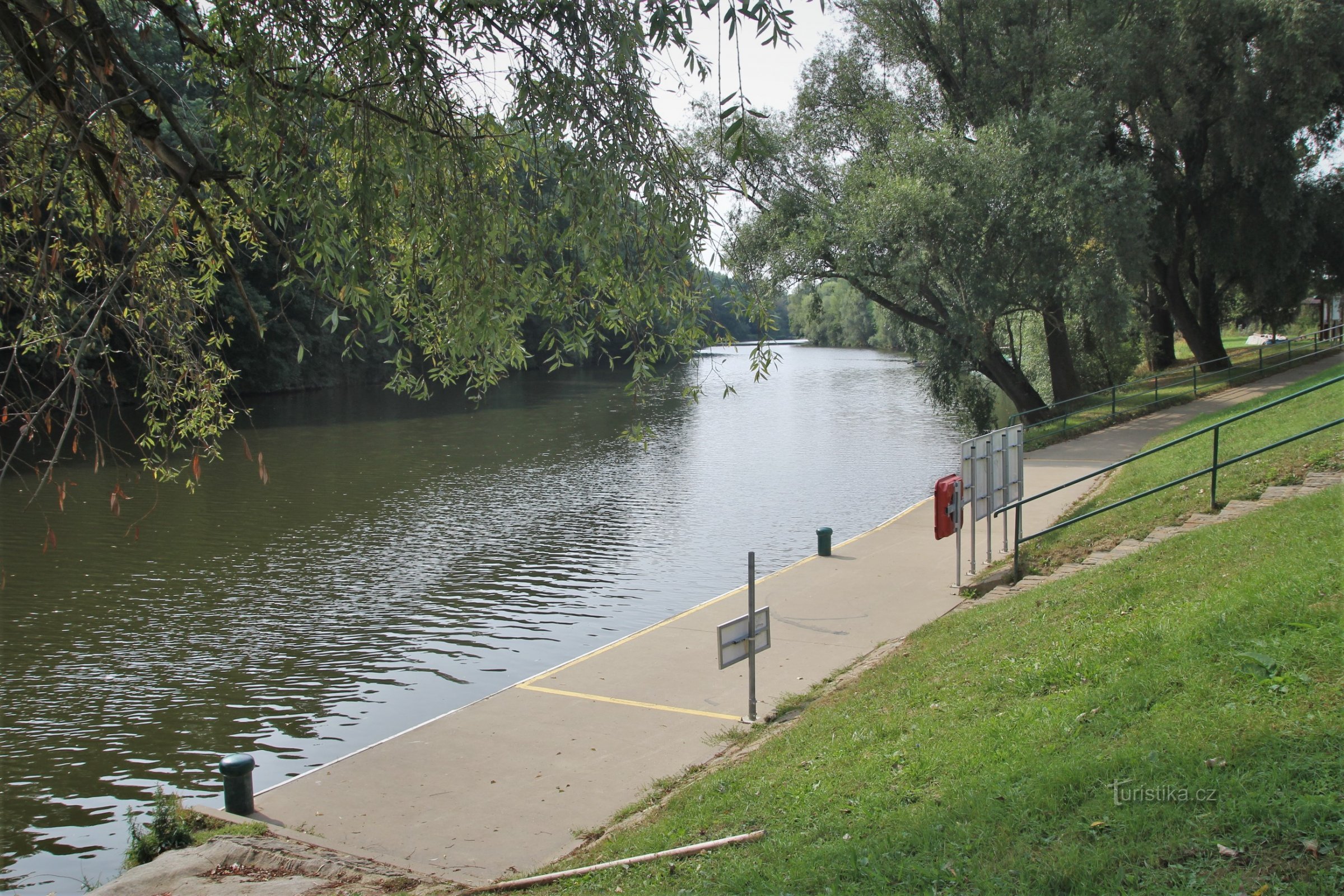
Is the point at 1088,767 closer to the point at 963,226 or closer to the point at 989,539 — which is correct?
the point at 989,539

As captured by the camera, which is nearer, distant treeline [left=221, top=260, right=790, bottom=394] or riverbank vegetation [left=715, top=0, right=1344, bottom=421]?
riverbank vegetation [left=715, top=0, right=1344, bottom=421]

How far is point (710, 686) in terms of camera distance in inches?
412

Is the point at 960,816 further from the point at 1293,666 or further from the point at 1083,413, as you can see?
the point at 1083,413

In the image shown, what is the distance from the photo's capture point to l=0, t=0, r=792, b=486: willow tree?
20.2 ft

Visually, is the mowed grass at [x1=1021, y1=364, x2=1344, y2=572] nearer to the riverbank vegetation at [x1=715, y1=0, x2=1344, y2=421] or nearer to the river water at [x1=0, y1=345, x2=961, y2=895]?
the river water at [x1=0, y1=345, x2=961, y2=895]

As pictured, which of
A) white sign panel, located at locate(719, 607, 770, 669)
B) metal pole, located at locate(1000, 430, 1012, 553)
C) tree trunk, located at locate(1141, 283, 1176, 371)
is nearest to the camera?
white sign panel, located at locate(719, 607, 770, 669)

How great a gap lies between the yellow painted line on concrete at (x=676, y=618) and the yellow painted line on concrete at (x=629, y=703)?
0.15 ft

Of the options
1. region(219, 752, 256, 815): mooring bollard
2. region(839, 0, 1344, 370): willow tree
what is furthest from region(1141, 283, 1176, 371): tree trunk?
region(219, 752, 256, 815): mooring bollard

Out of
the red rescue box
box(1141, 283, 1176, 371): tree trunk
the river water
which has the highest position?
box(1141, 283, 1176, 371): tree trunk

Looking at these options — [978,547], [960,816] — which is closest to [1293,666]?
[960,816]

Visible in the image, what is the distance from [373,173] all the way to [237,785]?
4799 mm

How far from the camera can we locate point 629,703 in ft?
33.1

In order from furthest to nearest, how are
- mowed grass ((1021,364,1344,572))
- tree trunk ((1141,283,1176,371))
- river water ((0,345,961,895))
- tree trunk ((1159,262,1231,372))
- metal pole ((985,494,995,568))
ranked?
tree trunk ((1141,283,1176,371)) → tree trunk ((1159,262,1231,372)) → metal pole ((985,494,995,568)) → mowed grass ((1021,364,1344,572)) → river water ((0,345,961,895))

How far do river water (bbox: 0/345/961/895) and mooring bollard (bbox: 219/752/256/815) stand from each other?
45.3 inches
